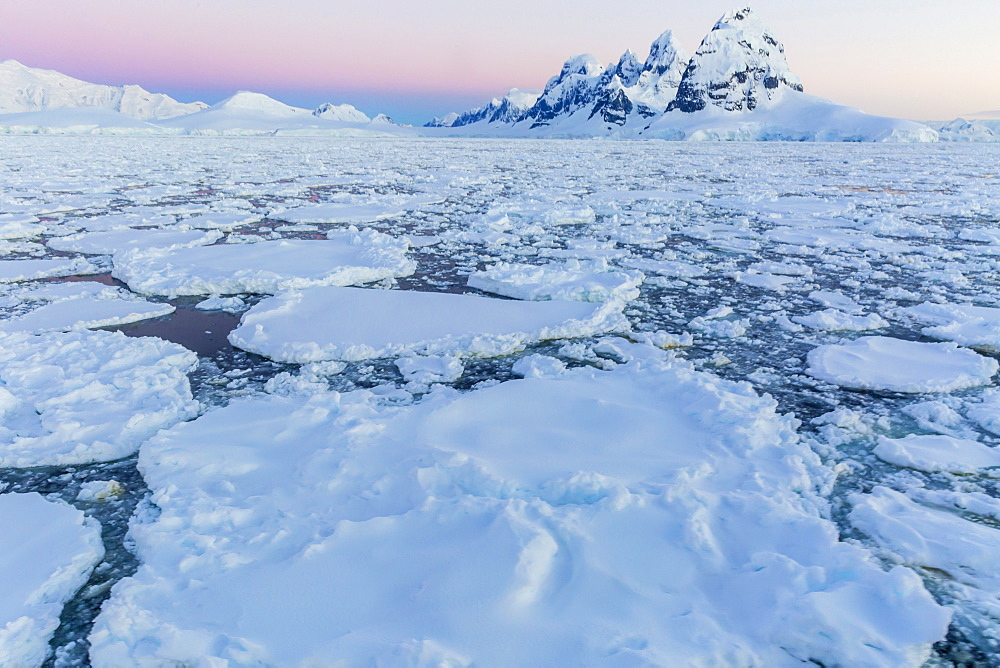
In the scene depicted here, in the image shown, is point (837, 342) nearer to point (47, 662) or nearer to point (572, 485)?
point (572, 485)

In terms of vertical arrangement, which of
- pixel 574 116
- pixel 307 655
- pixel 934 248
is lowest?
pixel 307 655

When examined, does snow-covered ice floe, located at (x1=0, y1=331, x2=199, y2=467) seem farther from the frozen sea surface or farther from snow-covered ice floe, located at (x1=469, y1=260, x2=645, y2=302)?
snow-covered ice floe, located at (x1=469, y1=260, x2=645, y2=302)

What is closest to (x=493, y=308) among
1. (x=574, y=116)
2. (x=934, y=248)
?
(x=934, y=248)

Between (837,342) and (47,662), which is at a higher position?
(837,342)

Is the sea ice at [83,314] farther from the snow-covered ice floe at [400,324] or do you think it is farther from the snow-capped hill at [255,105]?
the snow-capped hill at [255,105]

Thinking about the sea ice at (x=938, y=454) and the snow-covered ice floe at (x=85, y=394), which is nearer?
the sea ice at (x=938, y=454)

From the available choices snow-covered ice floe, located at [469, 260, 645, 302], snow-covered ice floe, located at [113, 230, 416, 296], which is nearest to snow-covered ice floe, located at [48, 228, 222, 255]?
snow-covered ice floe, located at [113, 230, 416, 296]

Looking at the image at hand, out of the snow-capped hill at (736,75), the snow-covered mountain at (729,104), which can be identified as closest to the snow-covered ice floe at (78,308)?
the snow-covered mountain at (729,104)
